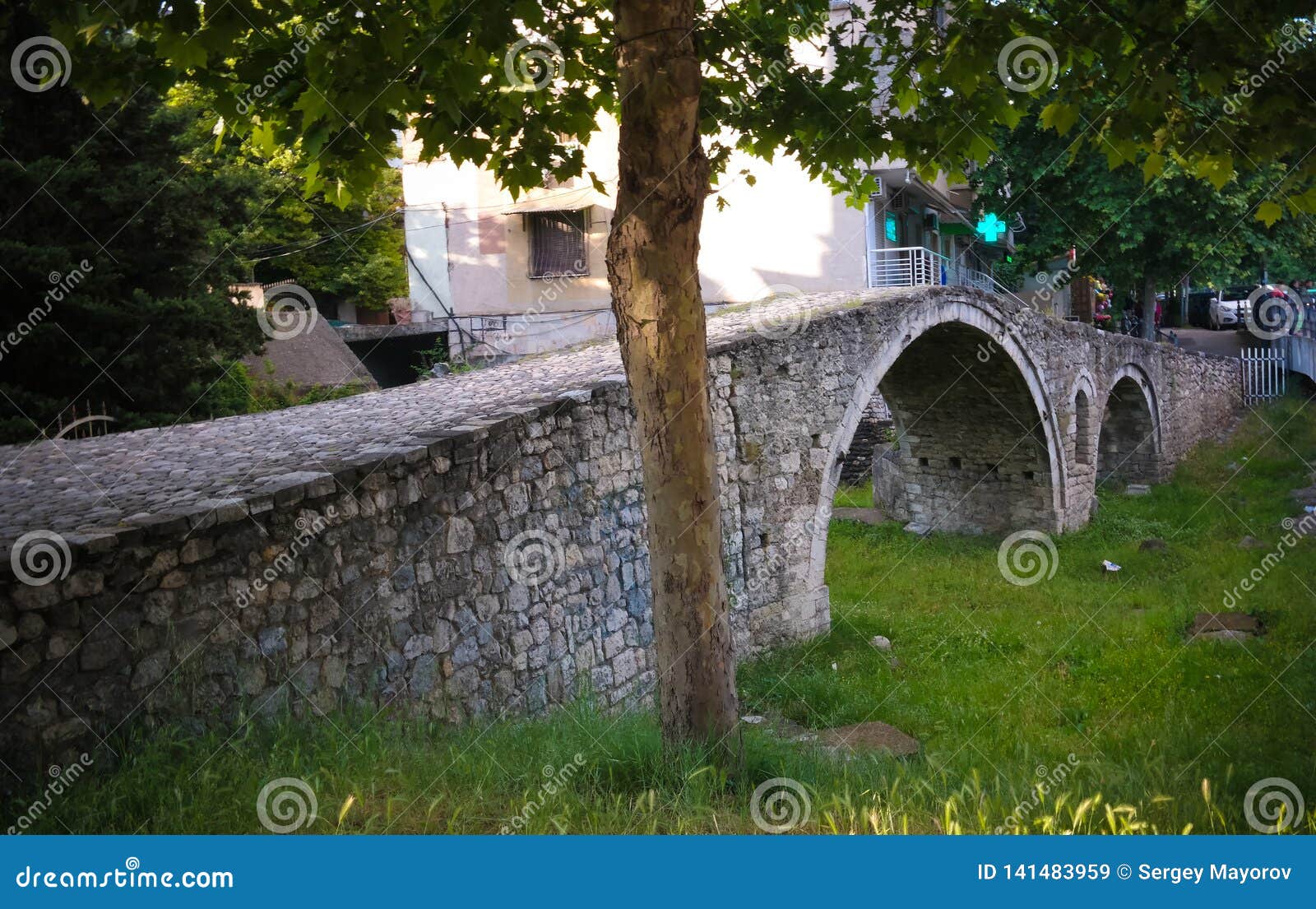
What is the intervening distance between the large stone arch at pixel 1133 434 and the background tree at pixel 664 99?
61.7ft

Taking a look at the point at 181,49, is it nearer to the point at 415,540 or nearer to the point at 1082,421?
the point at 415,540

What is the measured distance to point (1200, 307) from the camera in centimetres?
3691

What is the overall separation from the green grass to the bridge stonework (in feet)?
1.10

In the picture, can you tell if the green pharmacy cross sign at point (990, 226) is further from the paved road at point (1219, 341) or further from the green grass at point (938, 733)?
the paved road at point (1219, 341)

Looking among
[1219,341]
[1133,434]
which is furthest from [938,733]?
[1219,341]

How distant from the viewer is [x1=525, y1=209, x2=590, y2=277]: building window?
18719mm

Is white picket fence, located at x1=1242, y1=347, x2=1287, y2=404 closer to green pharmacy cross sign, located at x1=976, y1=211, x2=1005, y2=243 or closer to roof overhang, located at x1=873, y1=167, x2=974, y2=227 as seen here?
roof overhang, located at x1=873, y1=167, x2=974, y2=227

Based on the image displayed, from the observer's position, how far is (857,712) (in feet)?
29.0

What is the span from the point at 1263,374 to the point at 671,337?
28364 mm

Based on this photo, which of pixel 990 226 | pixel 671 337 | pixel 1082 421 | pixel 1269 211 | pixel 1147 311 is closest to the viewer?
pixel 671 337

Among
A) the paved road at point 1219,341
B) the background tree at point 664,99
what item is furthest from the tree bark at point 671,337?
the paved road at point 1219,341

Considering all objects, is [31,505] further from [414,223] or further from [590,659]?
[414,223]

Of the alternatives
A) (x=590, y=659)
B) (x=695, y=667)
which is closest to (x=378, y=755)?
(x=695, y=667)

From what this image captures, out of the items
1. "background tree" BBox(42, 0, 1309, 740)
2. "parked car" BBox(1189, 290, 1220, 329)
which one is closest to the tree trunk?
"parked car" BBox(1189, 290, 1220, 329)
